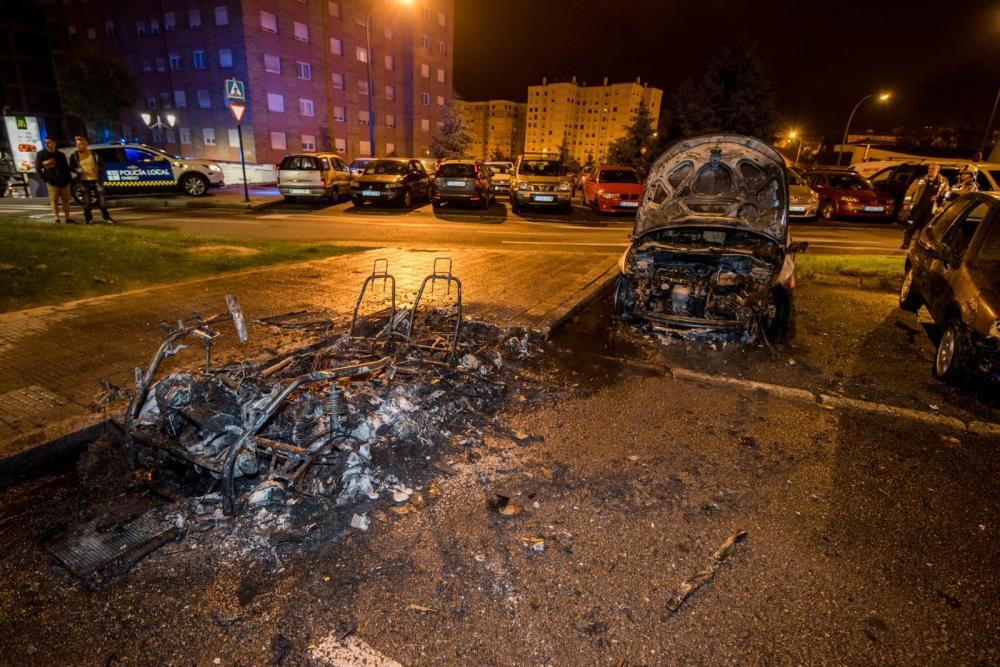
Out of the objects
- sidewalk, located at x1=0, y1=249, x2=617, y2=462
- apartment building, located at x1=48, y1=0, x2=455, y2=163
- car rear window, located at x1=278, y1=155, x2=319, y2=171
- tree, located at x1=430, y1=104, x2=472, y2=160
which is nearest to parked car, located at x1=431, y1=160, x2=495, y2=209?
car rear window, located at x1=278, y1=155, x2=319, y2=171

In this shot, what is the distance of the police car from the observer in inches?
726

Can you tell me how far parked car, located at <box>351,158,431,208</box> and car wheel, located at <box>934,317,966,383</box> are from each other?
16.2 meters

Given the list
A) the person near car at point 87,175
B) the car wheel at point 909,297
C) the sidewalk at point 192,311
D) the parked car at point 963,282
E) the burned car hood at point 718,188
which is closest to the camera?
the sidewalk at point 192,311

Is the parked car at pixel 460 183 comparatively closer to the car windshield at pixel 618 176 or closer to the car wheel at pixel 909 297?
the car windshield at pixel 618 176

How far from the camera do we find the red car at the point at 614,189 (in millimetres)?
17984

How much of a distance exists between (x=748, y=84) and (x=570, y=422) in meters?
41.4

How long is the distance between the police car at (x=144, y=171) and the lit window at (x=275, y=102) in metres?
21.6

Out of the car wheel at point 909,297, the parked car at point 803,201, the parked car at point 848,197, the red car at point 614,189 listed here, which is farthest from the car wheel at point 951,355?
the parked car at point 848,197

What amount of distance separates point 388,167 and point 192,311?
1459 centimetres

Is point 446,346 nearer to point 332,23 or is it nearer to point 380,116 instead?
point 332,23

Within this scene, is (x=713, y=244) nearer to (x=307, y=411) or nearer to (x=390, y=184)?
(x=307, y=411)

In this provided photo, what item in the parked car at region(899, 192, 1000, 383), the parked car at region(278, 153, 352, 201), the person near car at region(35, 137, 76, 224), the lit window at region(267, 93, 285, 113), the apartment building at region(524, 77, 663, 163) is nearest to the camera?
the parked car at region(899, 192, 1000, 383)

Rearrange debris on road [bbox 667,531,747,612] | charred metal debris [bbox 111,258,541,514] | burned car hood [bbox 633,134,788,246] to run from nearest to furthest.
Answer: debris on road [bbox 667,531,747,612] → charred metal debris [bbox 111,258,541,514] → burned car hood [bbox 633,134,788,246]

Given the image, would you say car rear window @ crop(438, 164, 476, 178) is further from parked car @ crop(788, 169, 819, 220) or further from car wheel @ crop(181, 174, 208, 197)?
A: parked car @ crop(788, 169, 819, 220)
